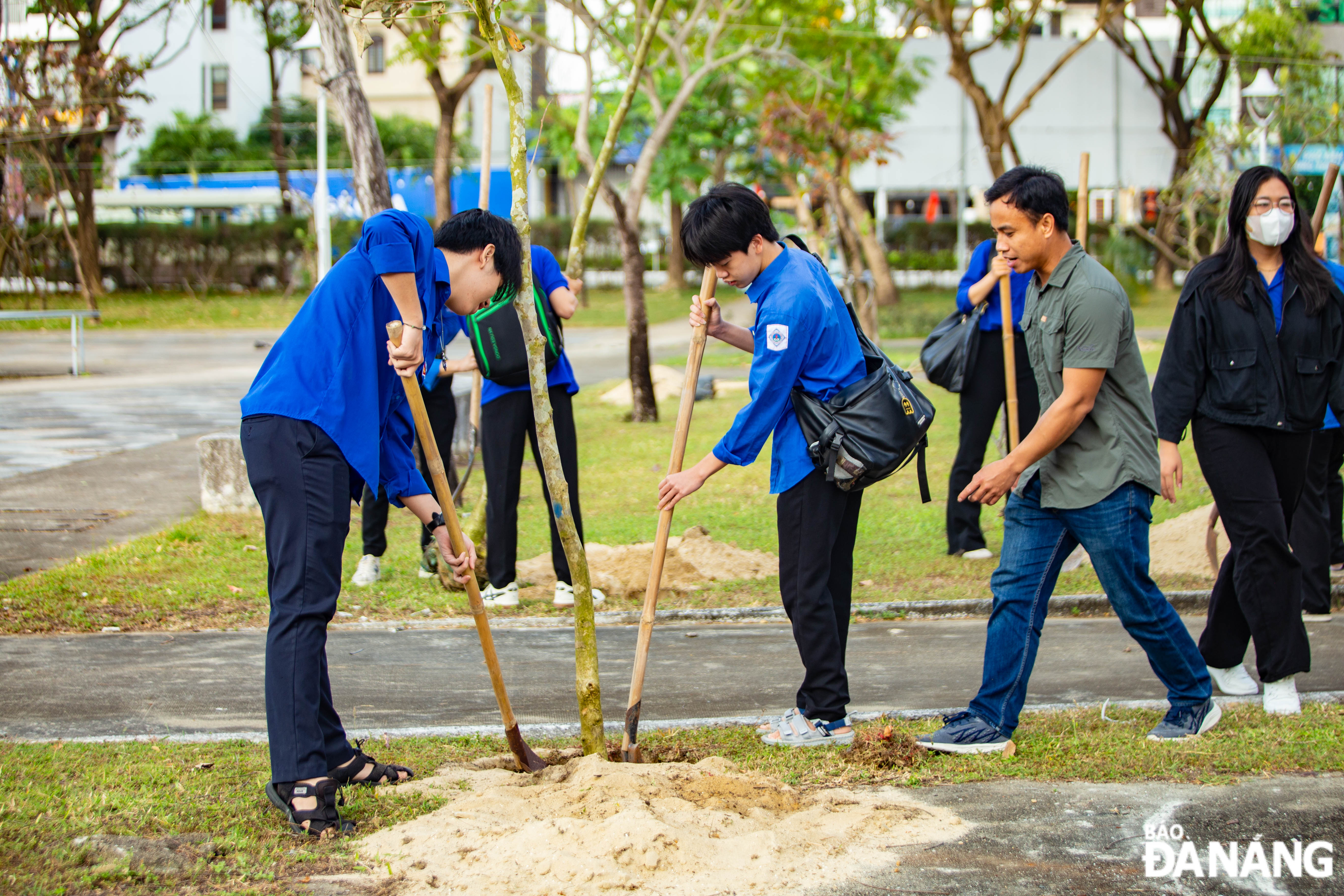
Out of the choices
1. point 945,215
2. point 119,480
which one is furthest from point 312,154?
point 119,480

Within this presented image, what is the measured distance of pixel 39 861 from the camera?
299 centimetres

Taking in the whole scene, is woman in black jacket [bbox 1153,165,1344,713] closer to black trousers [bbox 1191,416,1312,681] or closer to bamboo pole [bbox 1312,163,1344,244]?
black trousers [bbox 1191,416,1312,681]

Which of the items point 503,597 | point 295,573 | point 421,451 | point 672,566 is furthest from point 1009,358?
point 295,573

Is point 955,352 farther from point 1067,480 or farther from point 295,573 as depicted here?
point 295,573

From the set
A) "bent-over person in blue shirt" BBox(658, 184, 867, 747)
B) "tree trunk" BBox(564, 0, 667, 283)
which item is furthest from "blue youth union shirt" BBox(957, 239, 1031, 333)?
"bent-over person in blue shirt" BBox(658, 184, 867, 747)

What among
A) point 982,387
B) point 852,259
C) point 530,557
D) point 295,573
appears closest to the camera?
point 295,573

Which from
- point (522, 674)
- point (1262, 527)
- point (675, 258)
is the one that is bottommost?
point (522, 674)

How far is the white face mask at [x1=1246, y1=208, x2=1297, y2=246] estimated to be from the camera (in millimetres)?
4176

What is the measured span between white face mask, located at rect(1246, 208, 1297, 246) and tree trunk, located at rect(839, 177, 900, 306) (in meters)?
17.8

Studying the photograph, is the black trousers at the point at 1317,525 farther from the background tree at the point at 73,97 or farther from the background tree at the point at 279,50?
the background tree at the point at 279,50

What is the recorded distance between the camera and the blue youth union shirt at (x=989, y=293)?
6.51 meters

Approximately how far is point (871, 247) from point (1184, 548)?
20.6 m

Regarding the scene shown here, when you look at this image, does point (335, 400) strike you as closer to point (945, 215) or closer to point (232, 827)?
point (232, 827)

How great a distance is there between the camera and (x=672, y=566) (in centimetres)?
669
